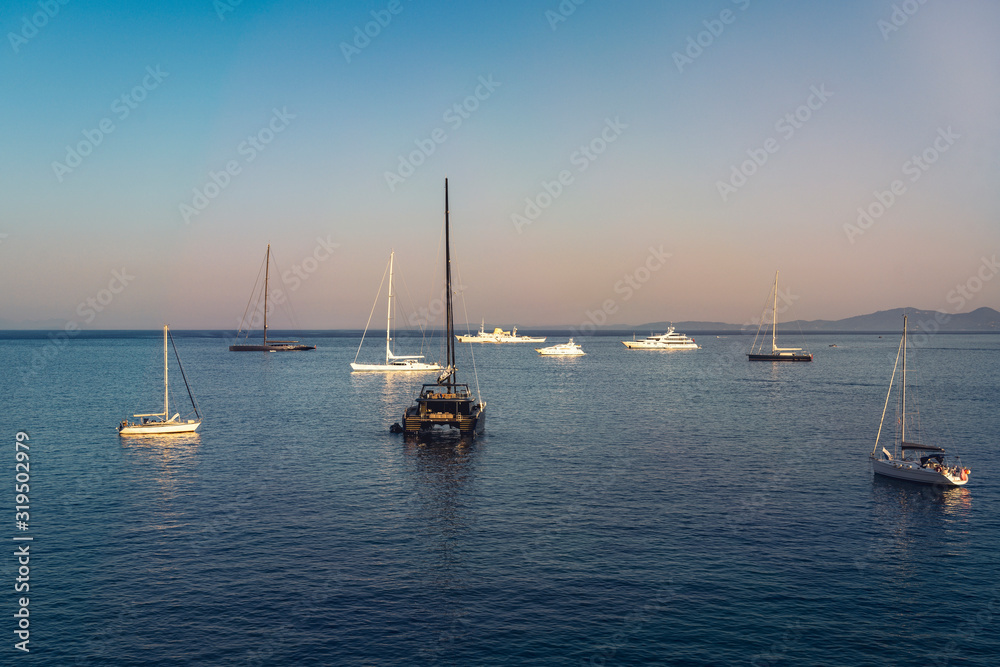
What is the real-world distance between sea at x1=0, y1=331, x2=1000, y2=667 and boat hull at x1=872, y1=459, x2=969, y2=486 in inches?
30.1

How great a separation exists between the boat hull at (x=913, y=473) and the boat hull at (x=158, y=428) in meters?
68.4

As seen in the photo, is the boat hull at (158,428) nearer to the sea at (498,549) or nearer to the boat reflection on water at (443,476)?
the sea at (498,549)

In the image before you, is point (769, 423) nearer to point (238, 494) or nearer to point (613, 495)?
point (613, 495)

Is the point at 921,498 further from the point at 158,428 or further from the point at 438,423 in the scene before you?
the point at 158,428

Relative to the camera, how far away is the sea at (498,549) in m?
26.6

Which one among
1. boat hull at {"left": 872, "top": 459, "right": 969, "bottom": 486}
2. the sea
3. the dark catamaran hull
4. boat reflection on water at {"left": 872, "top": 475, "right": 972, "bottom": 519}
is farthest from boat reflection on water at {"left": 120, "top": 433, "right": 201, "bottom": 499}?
boat hull at {"left": 872, "top": 459, "right": 969, "bottom": 486}

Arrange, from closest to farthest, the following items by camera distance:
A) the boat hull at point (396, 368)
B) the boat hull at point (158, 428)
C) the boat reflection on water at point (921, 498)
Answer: the boat reflection on water at point (921, 498), the boat hull at point (158, 428), the boat hull at point (396, 368)

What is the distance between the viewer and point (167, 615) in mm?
28375

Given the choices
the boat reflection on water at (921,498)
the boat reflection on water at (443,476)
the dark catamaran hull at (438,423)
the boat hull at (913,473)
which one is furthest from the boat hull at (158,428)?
the boat hull at (913,473)

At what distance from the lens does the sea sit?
87.4 ft

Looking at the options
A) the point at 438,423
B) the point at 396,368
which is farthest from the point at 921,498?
the point at 396,368

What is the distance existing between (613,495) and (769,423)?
4368cm

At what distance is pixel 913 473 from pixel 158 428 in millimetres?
72554

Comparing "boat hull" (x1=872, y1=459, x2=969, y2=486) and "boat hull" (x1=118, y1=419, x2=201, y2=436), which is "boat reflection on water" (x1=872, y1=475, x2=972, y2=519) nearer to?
"boat hull" (x1=872, y1=459, x2=969, y2=486)
